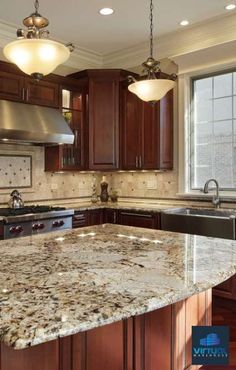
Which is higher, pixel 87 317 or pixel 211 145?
pixel 211 145

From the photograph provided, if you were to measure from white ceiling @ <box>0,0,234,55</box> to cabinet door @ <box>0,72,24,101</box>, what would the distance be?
687 millimetres

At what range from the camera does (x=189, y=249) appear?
1812mm

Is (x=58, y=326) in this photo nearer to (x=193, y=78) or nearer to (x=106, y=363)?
(x=106, y=363)

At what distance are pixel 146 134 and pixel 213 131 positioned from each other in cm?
83

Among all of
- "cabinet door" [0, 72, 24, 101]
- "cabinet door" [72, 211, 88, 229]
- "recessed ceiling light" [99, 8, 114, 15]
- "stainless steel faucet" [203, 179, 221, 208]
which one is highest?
"recessed ceiling light" [99, 8, 114, 15]

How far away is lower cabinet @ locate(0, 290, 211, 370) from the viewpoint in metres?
1.15

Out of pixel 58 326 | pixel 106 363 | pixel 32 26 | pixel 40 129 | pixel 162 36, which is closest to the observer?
pixel 58 326

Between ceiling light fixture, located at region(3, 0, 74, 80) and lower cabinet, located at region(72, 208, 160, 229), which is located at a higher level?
ceiling light fixture, located at region(3, 0, 74, 80)

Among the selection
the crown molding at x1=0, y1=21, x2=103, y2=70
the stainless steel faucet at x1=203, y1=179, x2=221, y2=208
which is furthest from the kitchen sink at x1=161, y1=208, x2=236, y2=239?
the crown molding at x1=0, y1=21, x2=103, y2=70

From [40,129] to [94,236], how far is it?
2.02m

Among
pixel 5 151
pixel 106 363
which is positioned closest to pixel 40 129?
pixel 5 151

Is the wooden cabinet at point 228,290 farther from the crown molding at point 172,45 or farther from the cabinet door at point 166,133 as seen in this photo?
the crown molding at point 172,45

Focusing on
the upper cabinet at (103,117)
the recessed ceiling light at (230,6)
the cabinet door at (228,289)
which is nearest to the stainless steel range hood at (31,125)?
the upper cabinet at (103,117)

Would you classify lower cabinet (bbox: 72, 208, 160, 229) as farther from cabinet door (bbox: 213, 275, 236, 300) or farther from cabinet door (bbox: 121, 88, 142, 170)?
cabinet door (bbox: 213, 275, 236, 300)
